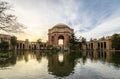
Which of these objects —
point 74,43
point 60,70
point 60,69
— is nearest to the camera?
point 60,70

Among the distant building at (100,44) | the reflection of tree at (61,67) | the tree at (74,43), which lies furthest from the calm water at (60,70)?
the distant building at (100,44)

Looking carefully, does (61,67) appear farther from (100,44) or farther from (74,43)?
(100,44)

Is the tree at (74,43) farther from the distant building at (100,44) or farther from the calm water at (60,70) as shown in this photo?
the calm water at (60,70)

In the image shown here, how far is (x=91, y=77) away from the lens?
58.5 ft

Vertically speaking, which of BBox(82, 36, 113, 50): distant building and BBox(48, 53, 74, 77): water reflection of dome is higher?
BBox(82, 36, 113, 50): distant building

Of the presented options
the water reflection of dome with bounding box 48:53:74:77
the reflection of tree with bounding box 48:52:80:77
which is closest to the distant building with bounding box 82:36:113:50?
the reflection of tree with bounding box 48:52:80:77

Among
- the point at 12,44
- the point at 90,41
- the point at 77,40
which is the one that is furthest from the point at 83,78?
the point at 90,41

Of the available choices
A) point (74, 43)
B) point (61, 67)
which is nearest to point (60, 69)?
point (61, 67)

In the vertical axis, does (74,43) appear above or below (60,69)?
above

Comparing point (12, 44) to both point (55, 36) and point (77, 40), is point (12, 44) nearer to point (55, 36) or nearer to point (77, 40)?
point (55, 36)

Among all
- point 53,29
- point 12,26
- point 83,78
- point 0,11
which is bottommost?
point 83,78

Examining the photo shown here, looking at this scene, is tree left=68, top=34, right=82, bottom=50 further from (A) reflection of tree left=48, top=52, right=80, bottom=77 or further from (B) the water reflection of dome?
(B) the water reflection of dome

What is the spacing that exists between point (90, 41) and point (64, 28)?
25.0 meters

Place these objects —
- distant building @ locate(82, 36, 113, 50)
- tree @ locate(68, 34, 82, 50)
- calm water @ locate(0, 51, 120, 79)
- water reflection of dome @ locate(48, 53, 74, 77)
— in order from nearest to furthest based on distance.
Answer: calm water @ locate(0, 51, 120, 79)
water reflection of dome @ locate(48, 53, 74, 77)
tree @ locate(68, 34, 82, 50)
distant building @ locate(82, 36, 113, 50)
